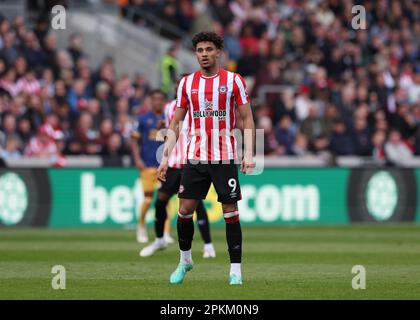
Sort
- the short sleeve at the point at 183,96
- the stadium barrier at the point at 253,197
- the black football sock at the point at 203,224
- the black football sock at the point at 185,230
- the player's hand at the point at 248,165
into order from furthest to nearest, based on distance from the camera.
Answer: the stadium barrier at the point at 253,197, the black football sock at the point at 203,224, the black football sock at the point at 185,230, the short sleeve at the point at 183,96, the player's hand at the point at 248,165

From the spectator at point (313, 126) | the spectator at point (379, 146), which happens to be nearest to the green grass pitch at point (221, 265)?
the spectator at point (379, 146)

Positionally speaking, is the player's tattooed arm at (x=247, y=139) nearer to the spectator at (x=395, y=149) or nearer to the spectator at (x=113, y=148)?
the spectator at (x=113, y=148)

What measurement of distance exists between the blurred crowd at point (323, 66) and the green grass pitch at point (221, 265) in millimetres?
4873

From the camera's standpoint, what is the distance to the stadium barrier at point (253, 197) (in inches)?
810

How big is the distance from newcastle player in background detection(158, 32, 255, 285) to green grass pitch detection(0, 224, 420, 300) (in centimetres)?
72

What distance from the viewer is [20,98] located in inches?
884

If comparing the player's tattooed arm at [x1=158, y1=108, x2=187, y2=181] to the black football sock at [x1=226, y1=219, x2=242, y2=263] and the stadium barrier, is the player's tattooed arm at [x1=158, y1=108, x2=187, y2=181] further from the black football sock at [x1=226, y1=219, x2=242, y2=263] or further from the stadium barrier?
the stadium barrier

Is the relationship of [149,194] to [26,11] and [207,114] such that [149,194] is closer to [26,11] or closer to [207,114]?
[207,114]

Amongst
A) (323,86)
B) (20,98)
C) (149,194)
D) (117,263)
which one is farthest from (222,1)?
(117,263)

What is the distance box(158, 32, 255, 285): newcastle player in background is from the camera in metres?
10.8

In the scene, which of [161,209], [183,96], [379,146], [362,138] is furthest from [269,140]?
[183,96]

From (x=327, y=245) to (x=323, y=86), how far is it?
10285 mm

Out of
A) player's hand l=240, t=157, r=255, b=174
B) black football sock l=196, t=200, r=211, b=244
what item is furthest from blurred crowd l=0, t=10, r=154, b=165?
player's hand l=240, t=157, r=255, b=174

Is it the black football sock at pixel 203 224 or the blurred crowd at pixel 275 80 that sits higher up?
the blurred crowd at pixel 275 80
